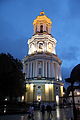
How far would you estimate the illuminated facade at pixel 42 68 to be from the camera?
2453 inches

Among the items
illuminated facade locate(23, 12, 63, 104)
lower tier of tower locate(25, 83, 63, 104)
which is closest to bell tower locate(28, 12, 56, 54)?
illuminated facade locate(23, 12, 63, 104)

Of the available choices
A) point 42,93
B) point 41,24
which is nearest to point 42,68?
point 42,93

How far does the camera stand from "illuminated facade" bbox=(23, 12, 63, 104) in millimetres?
62312

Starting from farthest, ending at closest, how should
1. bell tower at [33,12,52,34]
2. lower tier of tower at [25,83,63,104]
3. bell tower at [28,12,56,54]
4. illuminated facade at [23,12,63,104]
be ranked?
bell tower at [33,12,52,34] → bell tower at [28,12,56,54] → illuminated facade at [23,12,63,104] → lower tier of tower at [25,83,63,104]

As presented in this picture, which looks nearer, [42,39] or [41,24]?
[42,39]

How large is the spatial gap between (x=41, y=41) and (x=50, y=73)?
50.6 feet

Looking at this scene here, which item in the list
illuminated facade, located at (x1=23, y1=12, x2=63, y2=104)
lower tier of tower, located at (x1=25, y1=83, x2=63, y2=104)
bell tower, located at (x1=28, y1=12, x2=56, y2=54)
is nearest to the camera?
lower tier of tower, located at (x1=25, y1=83, x2=63, y2=104)

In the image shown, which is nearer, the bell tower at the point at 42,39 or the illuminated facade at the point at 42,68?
the illuminated facade at the point at 42,68

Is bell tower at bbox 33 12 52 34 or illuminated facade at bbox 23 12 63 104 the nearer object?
illuminated facade at bbox 23 12 63 104

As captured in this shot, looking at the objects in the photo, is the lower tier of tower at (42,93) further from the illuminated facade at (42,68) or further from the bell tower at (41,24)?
the bell tower at (41,24)

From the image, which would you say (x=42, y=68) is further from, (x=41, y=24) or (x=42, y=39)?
(x=41, y=24)

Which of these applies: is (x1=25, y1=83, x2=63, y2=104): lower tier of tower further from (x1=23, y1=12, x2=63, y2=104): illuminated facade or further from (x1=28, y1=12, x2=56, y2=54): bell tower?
(x1=28, y1=12, x2=56, y2=54): bell tower

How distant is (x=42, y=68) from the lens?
65.9m

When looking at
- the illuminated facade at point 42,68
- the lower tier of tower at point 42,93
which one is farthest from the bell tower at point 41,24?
the lower tier of tower at point 42,93
